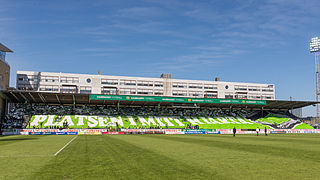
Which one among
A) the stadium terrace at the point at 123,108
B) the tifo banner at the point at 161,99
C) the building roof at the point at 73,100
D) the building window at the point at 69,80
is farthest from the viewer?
the building window at the point at 69,80

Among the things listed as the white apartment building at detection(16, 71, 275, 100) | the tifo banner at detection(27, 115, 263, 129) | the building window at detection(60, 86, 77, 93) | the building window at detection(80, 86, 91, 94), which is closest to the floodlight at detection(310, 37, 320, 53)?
the white apartment building at detection(16, 71, 275, 100)

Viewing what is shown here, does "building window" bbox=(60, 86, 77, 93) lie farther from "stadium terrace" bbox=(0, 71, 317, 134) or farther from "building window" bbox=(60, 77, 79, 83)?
"building window" bbox=(60, 77, 79, 83)

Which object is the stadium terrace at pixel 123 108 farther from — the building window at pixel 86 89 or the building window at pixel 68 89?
the building window at pixel 86 89

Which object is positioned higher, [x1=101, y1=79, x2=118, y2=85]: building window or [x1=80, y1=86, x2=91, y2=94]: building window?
[x1=101, y1=79, x2=118, y2=85]: building window

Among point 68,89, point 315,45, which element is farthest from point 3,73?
point 315,45

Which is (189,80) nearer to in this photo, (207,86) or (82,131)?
(207,86)

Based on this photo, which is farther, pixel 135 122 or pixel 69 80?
pixel 69 80

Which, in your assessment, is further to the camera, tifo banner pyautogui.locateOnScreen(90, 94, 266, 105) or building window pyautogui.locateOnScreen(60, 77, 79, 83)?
building window pyautogui.locateOnScreen(60, 77, 79, 83)

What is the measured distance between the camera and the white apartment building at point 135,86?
9688 cm

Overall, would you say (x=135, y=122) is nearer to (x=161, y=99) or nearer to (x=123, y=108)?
(x=161, y=99)

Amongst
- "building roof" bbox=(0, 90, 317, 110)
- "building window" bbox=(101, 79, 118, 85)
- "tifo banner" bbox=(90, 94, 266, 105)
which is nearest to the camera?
"building roof" bbox=(0, 90, 317, 110)

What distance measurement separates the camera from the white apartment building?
96875 mm

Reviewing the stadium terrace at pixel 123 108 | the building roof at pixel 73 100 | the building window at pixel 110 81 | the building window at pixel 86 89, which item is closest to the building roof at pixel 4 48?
the stadium terrace at pixel 123 108

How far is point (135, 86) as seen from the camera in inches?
4102
